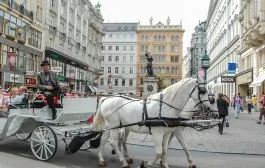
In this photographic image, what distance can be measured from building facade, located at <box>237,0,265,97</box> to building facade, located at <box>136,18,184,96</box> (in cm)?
6572

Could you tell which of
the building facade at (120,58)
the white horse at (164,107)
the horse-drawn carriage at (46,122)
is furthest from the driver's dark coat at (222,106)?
the building facade at (120,58)

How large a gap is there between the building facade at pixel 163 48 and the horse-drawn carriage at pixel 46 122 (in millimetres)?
97683

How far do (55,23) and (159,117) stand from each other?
133 feet

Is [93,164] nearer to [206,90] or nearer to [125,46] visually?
[206,90]

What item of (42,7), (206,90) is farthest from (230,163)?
(42,7)

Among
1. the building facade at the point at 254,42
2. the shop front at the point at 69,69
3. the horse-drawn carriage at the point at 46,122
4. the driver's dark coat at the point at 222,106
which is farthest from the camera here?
the shop front at the point at 69,69

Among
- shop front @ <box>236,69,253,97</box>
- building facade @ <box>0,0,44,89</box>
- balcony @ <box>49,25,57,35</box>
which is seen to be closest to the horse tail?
building facade @ <box>0,0,44,89</box>

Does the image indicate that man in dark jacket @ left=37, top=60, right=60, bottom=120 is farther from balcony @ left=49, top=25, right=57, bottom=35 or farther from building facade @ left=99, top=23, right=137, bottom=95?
building facade @ left=99, top=23, right=137, bottom=95

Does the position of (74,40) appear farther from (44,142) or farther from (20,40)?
(44,142)

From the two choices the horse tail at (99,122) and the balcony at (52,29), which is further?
the balcony at (52,29)

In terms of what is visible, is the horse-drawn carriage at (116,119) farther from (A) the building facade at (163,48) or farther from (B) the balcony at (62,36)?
(A) the building facade at (163,48)

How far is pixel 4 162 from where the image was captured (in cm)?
733

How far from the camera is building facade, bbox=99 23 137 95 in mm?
105500

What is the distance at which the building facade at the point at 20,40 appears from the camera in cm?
3066
